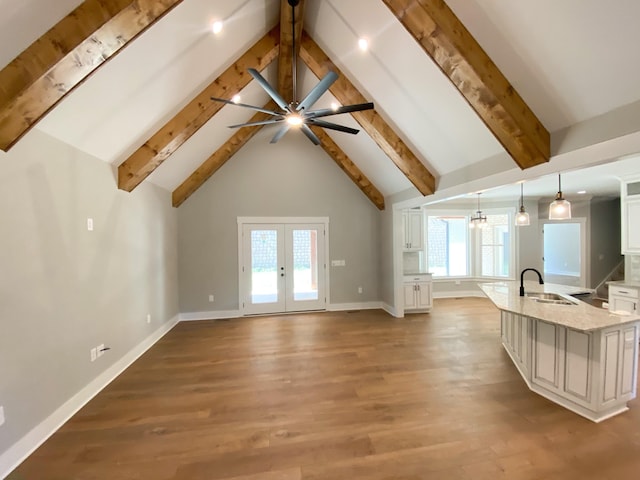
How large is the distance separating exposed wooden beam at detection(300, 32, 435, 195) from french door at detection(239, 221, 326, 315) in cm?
246

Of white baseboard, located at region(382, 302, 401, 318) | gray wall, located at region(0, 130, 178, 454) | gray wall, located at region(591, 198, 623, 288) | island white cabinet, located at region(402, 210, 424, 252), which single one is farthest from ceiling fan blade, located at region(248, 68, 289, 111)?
gray wall, located at region(591, 198, 623, 288)

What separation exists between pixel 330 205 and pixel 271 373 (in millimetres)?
3838

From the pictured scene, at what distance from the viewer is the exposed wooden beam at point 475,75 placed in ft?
7.66

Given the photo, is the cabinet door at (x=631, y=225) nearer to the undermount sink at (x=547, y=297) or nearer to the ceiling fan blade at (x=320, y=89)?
the undermount sink at (x=547, y=297)

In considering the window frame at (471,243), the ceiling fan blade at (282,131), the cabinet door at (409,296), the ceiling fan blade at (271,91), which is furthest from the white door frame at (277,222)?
→ the ceiling fan blade at (271,91)

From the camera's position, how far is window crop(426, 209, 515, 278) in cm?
764

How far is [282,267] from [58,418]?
13.4 feet

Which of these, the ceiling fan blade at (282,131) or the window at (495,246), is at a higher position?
the ceiling fan blade at (282,131)

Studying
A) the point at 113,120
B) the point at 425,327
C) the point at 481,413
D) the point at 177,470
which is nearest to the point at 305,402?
the point at 177,470

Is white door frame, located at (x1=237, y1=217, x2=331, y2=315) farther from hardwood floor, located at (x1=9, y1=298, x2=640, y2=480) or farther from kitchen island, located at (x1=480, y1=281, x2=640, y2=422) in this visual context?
kitchen island, located at (x1=480, y1=281, x2=640, y2=422)

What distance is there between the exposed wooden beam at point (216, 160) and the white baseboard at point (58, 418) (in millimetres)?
2842

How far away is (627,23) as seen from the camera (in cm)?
176

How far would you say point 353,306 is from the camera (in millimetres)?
6492

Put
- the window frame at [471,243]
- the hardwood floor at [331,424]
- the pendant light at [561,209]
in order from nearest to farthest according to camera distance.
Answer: the hardwood floor at [331,424] < the pendant light at [561,209] < the window frame at [471,243]
